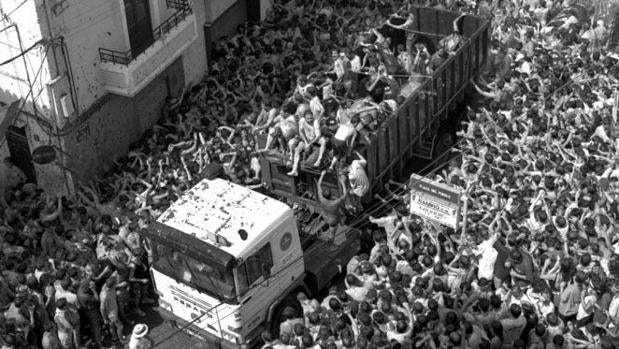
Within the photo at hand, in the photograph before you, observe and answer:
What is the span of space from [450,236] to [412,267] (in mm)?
1236

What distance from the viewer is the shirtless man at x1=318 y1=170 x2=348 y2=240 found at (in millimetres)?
16891

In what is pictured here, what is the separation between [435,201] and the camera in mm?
16219

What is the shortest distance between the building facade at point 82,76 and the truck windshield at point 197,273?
5336 millimetres

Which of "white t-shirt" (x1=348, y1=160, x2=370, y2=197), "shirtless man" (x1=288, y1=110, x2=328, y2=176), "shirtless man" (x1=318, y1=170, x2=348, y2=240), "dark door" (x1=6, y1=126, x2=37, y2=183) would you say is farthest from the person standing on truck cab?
"dark door" (x1=6, y1=126, x2=37, y2=183)

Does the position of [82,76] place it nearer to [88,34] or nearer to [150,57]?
[88,34]

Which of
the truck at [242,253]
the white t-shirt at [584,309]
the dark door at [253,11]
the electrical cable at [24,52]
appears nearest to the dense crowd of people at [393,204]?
the white t-shirt at [584,309]

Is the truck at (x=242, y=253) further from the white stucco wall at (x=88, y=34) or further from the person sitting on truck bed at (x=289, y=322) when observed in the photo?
the white stucco wall at (x=88, y=34)

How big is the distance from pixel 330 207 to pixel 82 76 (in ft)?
20.5

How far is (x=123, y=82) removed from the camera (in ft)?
63.2

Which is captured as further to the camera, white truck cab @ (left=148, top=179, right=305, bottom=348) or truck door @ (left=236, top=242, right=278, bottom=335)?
truck door @ (left=236, top=242, right=278, bottom=335)

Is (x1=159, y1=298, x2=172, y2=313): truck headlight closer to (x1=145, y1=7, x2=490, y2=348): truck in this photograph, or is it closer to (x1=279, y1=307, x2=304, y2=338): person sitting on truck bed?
(x1=145, y1=7, x2=490, y2=348): truck

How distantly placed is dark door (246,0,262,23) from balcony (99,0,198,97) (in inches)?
185

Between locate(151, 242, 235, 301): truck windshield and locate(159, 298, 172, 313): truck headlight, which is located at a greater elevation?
locate(151, 242, 235, 301): truck windshield

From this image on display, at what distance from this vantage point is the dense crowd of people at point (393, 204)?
569 inches
